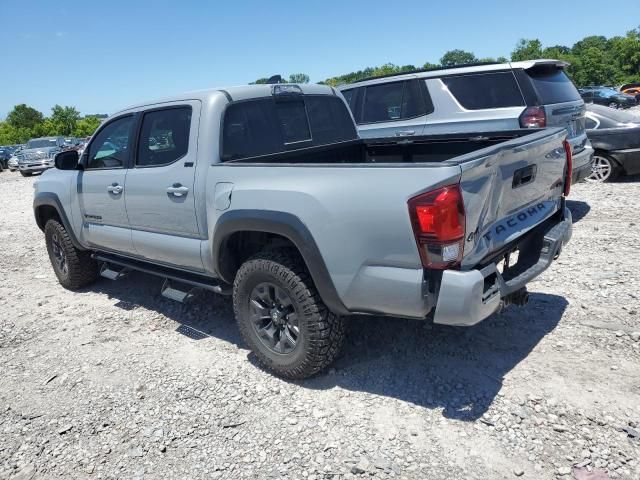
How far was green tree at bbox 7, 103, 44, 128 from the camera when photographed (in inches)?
2174

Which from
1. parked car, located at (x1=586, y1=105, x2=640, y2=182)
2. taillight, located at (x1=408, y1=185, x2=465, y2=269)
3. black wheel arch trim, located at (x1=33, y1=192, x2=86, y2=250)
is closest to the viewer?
taillight, located at (x1=408, y1=185, x2=465, y2=269)

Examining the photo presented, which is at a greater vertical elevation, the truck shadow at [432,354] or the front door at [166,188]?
the front door at [166,188]

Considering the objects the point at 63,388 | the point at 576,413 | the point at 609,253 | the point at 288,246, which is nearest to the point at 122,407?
the point at 63,388

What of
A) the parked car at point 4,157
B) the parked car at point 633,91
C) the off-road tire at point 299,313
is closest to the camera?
the off-road tire at point 299,313

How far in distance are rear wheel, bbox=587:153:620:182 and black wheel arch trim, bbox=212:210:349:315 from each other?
6780 mm

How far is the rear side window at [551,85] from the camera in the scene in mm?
6090

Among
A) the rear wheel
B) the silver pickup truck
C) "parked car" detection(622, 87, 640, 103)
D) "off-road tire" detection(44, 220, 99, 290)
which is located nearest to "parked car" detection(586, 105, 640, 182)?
→ the rear wheel

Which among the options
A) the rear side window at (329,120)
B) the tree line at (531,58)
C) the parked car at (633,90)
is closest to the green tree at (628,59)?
the tree line at (531,58)

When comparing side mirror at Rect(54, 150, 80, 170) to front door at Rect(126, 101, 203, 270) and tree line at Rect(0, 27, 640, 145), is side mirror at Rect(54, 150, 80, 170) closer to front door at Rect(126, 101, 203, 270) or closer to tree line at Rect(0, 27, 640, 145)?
front door at Rect(126, 101, 203, 270)

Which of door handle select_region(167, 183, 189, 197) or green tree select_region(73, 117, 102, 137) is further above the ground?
green tree select_region(73, 117, 102, 137)

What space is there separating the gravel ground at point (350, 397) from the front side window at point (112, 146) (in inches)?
58.6

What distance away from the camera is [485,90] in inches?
248

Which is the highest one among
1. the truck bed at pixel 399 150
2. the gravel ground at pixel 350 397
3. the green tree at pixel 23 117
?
the green tree at pixel 23 117

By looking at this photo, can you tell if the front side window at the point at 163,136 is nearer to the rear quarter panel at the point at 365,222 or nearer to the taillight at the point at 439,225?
the rear quarter panel at the point at 365,222
